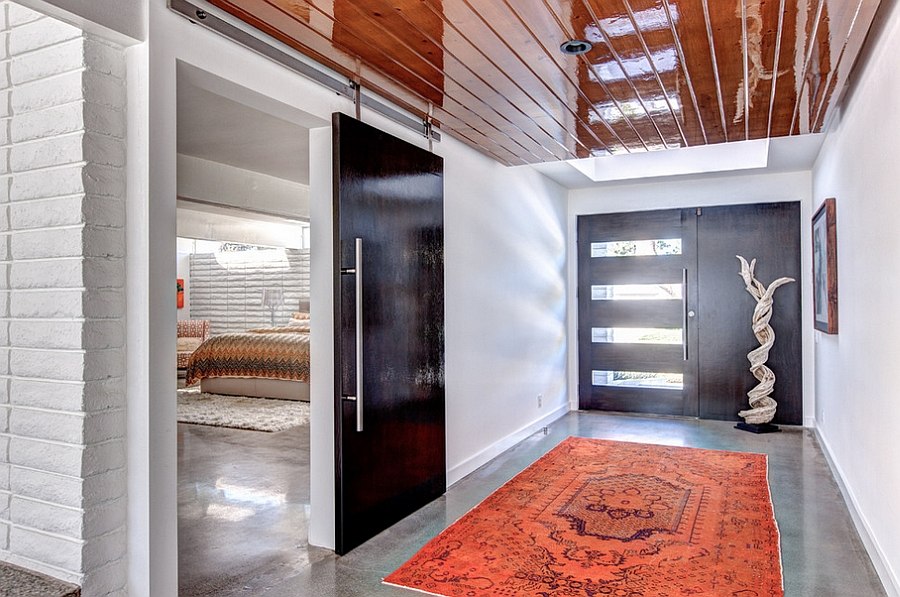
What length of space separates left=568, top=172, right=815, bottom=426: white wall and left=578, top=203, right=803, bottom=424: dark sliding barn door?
67 mm

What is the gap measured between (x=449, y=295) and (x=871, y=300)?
90.4 inches

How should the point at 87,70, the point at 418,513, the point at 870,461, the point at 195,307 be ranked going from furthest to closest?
the point at 195,307, the point at 418,513, the point at 870,461, the point at 87,70

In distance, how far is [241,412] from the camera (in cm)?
670

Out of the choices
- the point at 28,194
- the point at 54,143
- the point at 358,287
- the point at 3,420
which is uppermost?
the point at 54,143

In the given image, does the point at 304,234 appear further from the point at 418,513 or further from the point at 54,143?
the point at 54,143

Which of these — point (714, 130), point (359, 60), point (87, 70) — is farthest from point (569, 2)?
point (714, 130)

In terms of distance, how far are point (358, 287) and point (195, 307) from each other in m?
9.01

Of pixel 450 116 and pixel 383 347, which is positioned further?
pixel 450 116

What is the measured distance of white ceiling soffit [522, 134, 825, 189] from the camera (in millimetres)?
5676

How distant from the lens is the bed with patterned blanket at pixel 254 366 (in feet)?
24.2

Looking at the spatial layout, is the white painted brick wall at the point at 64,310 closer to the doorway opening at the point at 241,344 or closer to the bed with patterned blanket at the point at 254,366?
the doorway opening at the point at 241,344

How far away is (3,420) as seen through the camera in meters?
2.17

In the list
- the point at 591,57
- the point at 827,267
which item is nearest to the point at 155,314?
the point at 591,57

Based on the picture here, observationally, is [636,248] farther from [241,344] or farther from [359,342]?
[241,344]
